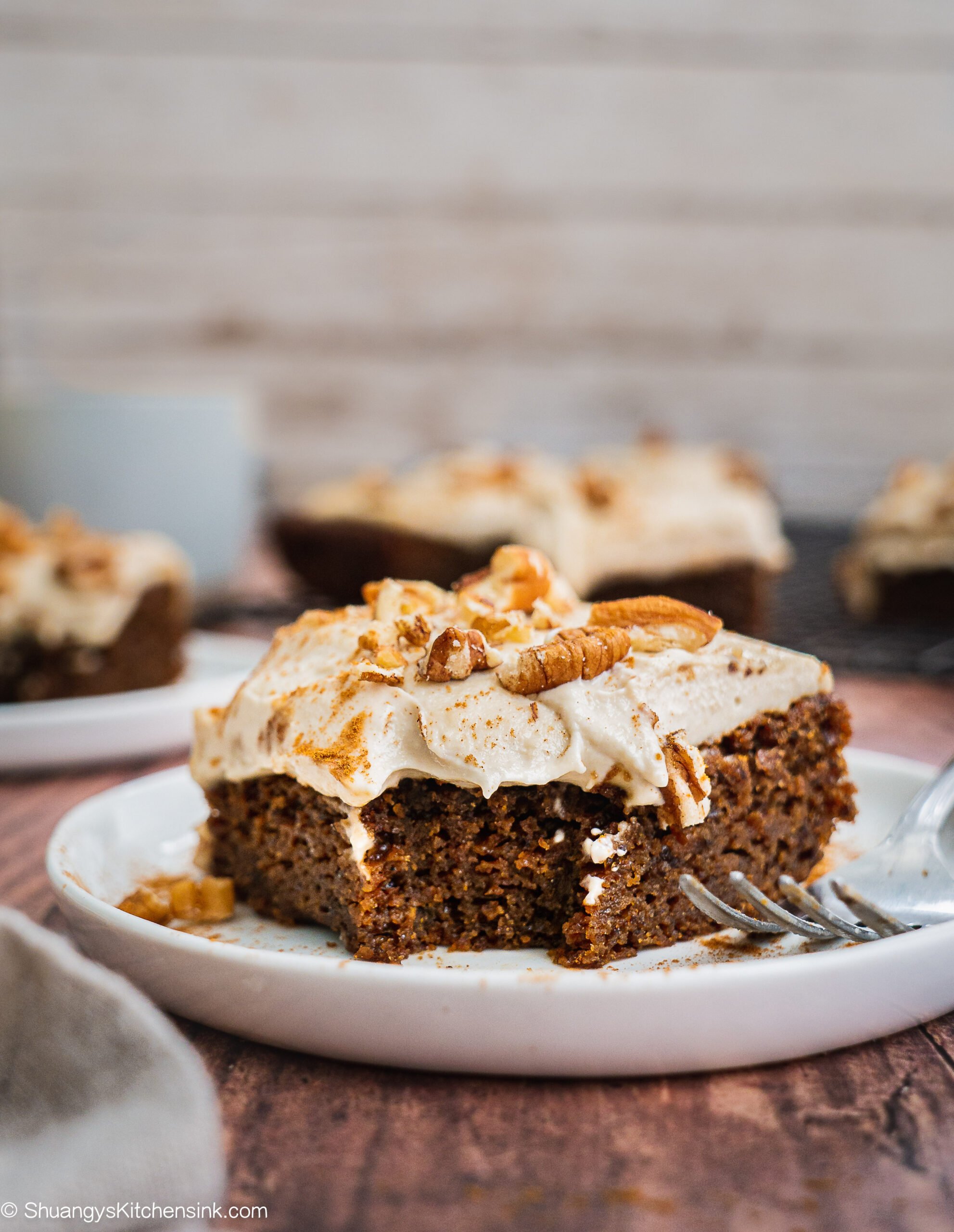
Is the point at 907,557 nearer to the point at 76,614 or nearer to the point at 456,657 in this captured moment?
the point at 76,614

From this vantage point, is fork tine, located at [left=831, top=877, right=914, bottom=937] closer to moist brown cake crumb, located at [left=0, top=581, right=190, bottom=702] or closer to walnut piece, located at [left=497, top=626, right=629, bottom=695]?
walnut piece, located at [left=497, top=626, right=629, bottom=695]

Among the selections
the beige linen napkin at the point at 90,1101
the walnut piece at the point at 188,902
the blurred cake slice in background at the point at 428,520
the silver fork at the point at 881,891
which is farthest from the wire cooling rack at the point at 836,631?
the beige linen napkin at the point at 90,1101

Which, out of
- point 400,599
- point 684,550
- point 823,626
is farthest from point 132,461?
point 400,599

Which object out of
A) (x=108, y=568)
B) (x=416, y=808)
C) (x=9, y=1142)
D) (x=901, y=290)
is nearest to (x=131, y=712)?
(x=108, y=568)

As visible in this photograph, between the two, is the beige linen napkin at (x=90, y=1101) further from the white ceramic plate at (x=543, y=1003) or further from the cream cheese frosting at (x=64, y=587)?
the cream cheese frosting at (x=64, y=587)

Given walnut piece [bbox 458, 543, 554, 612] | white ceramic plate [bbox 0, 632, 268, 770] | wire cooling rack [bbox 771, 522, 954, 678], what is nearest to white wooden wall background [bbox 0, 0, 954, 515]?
wire cooling rack [bbox 771, 522, 954, 678]

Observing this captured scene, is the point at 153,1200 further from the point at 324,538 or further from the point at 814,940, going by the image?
the point at 324,538
